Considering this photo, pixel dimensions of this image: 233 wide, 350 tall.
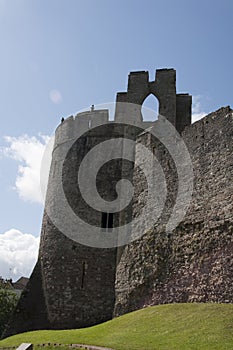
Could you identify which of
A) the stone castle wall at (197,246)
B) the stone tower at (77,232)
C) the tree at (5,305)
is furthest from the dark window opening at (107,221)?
the tree at (5,305)

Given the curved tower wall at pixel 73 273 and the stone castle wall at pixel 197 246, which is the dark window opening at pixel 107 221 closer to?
the curved tower wall at pixel 73 273

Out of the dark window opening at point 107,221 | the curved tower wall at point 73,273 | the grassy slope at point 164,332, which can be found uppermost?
the dark window opening at point 107,221

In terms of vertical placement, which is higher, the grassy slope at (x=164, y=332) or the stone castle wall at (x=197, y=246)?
the stone castle wall at (x=197, y=246)

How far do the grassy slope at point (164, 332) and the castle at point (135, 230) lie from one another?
4.81 feet

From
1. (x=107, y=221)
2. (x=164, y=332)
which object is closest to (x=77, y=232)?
(x=107, y=221)

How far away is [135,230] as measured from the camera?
66.8 ft

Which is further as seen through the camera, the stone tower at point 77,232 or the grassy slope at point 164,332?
the stone tower at point 77,232

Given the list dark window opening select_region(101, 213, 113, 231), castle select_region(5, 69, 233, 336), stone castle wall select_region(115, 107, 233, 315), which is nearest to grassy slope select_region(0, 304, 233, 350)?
stone castle wall select_region(115, 107, 233, 315)

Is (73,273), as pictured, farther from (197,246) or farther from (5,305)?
(5,305)

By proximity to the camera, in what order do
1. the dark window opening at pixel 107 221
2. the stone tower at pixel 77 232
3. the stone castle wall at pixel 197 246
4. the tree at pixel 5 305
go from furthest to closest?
the tree at pixel 5 305 → the dark window opening at pixel 107 221 → the stone tower at pixel 77 232 → the stone castle wall at pixel 197 246

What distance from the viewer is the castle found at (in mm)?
16641

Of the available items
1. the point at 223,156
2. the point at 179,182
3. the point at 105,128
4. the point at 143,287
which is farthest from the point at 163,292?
the point at 105,128

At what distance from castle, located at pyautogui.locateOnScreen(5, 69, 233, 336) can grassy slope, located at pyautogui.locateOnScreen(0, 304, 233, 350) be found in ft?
4.81

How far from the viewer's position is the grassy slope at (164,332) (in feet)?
37.8
